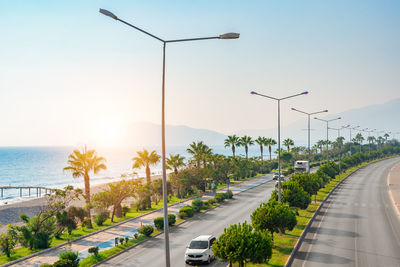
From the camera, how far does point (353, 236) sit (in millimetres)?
27859

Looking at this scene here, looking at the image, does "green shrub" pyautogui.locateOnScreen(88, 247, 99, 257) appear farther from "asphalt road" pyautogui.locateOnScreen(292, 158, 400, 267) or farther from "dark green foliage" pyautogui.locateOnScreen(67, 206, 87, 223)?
"asphalt road" pyautogui.locateOnScreen(292, 158, 400, 267)

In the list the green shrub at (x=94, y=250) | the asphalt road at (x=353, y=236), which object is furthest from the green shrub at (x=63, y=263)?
the asphalt road at (x=353, y=236)

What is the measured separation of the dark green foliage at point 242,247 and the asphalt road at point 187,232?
15.1 feet

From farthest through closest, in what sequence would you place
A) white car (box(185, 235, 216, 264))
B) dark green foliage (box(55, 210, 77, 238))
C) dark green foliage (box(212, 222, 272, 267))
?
1. dark green foliage (box(55, 210, 77, 238))
2. white car (box(185, 235, 216, 264))
3. dark green foliage (box(212, 222, 272, 267))

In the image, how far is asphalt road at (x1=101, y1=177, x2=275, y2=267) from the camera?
23.0 m

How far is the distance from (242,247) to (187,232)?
576 inches

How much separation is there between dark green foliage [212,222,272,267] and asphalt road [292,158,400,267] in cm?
497

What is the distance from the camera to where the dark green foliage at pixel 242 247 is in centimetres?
1739

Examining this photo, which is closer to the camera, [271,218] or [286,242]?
[271,218]

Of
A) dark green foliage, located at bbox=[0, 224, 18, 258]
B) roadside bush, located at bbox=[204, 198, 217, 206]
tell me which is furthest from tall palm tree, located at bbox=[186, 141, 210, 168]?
dark green foliage, located at bbox=[0, 224, 18, 258]

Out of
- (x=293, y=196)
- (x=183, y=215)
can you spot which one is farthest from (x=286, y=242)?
(x=183, y=215)

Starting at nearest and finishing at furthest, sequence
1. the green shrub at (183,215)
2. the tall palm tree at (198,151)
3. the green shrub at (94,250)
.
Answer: the green shrub at (94,250), the green shrub at (183,215), the tall palm tree at (198,151)

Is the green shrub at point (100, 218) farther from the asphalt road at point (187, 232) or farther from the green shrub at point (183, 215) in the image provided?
the asphalt road at point (187, 232)

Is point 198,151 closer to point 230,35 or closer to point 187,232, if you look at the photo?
point 187,232
